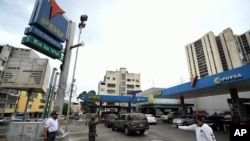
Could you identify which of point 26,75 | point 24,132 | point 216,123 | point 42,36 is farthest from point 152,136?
point 26,75

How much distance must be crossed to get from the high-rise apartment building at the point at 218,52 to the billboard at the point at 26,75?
78.3 meters

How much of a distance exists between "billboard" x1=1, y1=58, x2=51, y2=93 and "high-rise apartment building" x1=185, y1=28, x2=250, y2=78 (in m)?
78.3

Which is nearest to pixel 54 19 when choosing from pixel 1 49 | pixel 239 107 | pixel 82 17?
pixel 82 17

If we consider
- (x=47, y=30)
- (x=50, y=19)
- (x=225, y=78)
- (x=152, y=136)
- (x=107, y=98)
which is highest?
(x=50, y=19)

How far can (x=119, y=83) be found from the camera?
69.1 m

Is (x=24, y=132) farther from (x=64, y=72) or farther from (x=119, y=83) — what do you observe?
(x=119, y=83)

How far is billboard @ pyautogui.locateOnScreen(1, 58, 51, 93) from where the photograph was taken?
9461 mm

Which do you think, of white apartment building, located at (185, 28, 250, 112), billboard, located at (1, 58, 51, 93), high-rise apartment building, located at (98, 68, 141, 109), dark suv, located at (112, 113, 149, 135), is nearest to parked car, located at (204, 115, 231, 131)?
dark suv, located at (112, 113, 149, 135)

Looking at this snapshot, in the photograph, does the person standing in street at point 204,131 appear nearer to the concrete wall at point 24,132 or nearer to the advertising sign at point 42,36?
the concrete wall at point 24,132

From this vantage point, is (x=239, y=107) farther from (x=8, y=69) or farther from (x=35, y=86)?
(x=8, y=69)

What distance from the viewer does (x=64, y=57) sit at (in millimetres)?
8219

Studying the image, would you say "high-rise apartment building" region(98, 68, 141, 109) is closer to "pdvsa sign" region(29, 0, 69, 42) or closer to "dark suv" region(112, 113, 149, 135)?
"dark suv" region(112, 113, 149, 135)

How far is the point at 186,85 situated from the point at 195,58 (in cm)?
8446

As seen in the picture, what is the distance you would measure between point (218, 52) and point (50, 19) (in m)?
92.7
